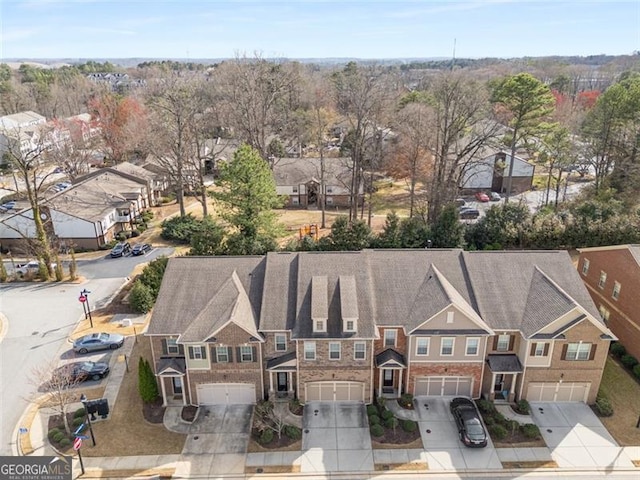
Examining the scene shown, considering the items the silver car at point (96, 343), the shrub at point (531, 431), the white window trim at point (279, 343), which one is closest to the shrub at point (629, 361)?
the shrub at point (531, 431)

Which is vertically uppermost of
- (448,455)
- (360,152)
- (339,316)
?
(360,152)

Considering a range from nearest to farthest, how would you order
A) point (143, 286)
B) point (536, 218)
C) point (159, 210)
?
point (143, 286) → point (536, 218) → point (159, 210)

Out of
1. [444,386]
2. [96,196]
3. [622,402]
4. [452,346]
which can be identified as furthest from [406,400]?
[96,196]

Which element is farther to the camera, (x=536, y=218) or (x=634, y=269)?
(x=536, y=218)

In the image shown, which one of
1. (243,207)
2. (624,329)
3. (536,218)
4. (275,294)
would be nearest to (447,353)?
(275,294)

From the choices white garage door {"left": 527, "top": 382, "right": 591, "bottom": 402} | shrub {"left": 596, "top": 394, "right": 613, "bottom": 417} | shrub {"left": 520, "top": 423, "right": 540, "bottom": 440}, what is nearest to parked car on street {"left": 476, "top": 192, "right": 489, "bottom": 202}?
white garage door {"left": 527, "top": 382, "right": 591, "bottom": 402}

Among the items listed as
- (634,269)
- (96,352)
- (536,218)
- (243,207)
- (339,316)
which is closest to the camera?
(339,316)

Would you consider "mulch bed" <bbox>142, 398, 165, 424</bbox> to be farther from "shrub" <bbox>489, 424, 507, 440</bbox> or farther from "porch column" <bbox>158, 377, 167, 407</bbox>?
"shrub" <bbox>489, 424, 507, 440</bbox>

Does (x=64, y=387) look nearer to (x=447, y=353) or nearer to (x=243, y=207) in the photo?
(x=243, y=207)

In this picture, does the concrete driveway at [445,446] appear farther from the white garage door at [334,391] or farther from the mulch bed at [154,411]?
the mulch bed at [154,411]
